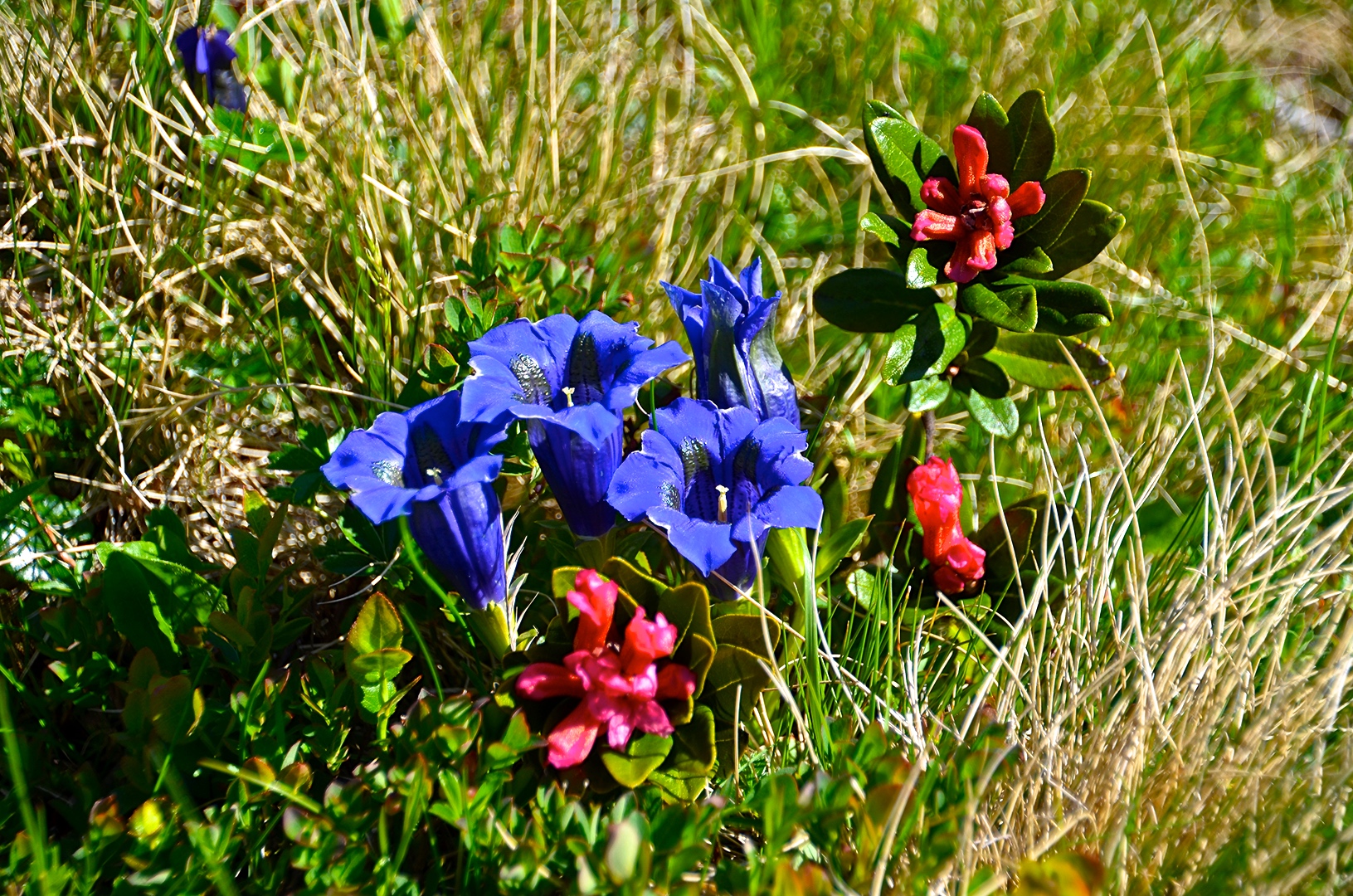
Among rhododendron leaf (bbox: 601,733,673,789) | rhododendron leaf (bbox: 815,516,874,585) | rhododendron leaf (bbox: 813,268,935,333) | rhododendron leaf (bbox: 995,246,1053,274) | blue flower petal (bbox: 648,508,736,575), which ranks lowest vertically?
rhododendron leaf (bbox: 601,733,673,789)

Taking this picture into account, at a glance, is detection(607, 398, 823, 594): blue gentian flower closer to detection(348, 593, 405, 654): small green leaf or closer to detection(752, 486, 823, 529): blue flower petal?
detection(752, 486, 823, 529): blue flower petal

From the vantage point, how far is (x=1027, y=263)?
1803 millimetres

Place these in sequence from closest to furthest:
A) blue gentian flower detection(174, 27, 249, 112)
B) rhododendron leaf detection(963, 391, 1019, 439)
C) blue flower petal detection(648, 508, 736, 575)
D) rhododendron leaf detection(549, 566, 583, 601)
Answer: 1. blue flower petal detection(648, 508, 736, 575)
2. rhododendron leaf detection(549, 566, 583, 601)
3. rhododendron leaf detection(963, 391, 1019, 439)
4. blue gentian flower detection(174, 27, 249, 112)

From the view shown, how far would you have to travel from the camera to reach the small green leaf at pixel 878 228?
1.74 meters

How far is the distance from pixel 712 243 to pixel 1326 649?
171 cm

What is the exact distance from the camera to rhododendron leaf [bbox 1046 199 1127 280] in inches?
69.9

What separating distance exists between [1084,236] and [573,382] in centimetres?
92

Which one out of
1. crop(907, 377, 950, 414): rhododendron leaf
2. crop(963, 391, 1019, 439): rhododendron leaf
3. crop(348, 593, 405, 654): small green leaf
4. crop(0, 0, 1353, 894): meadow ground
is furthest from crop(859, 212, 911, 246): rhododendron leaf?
crop(348, 593, 405, 654): small green leaf

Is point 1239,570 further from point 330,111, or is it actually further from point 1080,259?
point 330,111

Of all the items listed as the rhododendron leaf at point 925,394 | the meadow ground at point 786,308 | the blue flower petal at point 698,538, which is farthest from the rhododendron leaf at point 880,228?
the blue flower petal at point 698,538

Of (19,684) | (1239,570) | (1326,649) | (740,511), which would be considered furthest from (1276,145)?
(19,684)

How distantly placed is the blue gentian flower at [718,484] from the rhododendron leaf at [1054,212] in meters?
0.56

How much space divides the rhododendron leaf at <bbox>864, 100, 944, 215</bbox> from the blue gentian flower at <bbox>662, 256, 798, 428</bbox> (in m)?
0.29

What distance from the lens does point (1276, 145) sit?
147 inches
